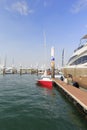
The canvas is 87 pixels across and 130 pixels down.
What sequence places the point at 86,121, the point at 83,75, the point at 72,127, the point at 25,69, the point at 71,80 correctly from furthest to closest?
the point at 25,69 → the point at 71,80 → the point at 83,75 → the point at 86,121 → the point at 72,127

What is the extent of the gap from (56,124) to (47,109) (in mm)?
3685

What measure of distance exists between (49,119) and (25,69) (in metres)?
105

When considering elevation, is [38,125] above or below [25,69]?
below

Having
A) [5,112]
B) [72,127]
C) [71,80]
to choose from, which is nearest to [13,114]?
[5,112]

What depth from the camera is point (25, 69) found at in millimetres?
116062

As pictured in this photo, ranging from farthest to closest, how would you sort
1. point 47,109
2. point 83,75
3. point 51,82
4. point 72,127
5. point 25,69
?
1. point 25,69
2. point 51,82
3. point 83,75
4. point 47,109
5. point 72,127

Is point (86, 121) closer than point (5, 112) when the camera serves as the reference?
Yes

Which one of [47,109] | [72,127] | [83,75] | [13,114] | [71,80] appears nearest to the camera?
[72,127]

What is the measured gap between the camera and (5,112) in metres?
13.0

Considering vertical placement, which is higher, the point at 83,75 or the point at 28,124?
the point at 83,75

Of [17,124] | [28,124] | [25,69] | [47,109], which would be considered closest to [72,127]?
[28,124]

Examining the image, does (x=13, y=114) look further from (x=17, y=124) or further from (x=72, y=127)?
(x=72, y=127)

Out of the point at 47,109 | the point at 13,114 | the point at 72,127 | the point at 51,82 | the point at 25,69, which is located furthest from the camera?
the point at 25,69

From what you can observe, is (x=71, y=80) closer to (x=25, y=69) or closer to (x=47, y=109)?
(x=47, y=109)
